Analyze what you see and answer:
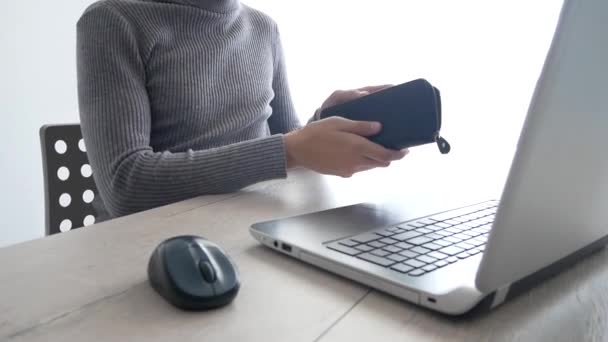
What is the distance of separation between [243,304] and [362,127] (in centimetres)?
28

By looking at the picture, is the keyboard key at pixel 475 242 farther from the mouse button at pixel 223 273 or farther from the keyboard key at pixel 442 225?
the mouse button at pixel 223 273

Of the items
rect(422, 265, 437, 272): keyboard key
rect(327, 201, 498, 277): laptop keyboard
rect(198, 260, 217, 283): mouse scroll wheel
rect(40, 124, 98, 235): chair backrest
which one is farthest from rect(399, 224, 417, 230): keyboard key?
rect(40, 124, 98, 235): chair backrest

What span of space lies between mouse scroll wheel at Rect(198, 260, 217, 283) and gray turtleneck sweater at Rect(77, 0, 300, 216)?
32 centimetres

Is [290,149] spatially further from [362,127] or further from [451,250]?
[451,250]

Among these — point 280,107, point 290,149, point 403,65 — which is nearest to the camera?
point 290,149

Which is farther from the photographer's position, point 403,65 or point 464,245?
point 403,65

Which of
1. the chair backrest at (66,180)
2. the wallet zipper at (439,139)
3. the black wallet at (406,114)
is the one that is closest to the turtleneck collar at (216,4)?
the chair backrest at (66,180)

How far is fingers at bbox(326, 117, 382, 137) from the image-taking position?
55 centimetres

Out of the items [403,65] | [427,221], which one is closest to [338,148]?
[427,221]

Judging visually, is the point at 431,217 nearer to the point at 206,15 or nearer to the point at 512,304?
the point at 512,304

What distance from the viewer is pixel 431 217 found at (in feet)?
1.68

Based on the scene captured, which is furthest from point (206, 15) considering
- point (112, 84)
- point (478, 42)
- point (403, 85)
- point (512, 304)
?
point (478, 42)

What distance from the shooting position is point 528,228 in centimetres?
30

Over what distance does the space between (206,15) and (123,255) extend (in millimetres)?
629
